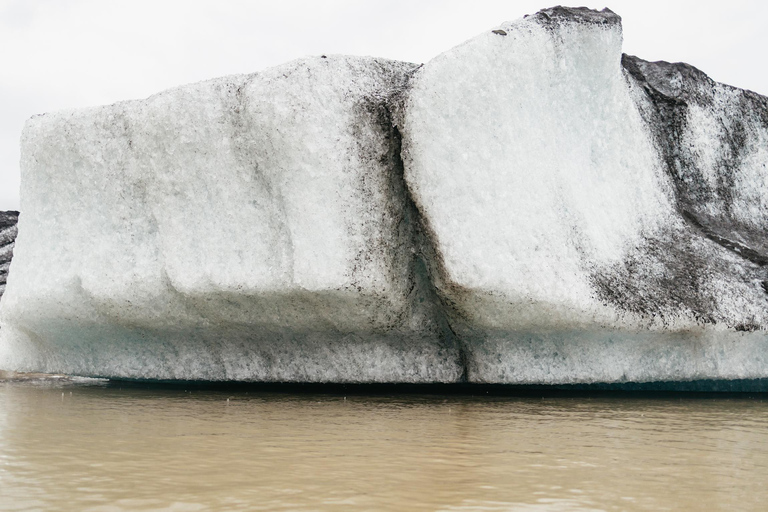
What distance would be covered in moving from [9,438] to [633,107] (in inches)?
172

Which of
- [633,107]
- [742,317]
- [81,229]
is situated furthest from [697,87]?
[81,229]

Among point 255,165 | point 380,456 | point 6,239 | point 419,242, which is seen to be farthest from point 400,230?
point 6,239

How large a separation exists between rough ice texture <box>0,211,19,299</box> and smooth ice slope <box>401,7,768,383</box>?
4894mm

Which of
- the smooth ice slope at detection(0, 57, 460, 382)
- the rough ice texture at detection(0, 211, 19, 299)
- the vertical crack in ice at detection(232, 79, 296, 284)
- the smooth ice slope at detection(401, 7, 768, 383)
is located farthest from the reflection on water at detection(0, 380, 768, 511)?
the rough ice texture at detection(0, 211, 19, 299)

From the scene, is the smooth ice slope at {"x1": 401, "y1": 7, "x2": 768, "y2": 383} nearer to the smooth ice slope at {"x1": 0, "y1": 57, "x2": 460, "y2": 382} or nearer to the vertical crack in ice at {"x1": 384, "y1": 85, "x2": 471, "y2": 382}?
the vertical crack in ice at {"x1": 384, "y1": 85, "x2": 471, "y2": 382}

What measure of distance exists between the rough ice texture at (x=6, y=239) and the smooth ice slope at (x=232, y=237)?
6.14 ft

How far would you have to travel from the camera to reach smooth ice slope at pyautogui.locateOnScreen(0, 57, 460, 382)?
4.34m

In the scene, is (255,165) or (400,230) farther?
(255,165)

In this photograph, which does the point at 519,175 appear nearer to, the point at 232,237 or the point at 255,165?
the point at 255,165

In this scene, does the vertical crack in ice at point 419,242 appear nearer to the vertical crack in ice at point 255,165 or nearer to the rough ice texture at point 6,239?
the vertical crack in ice at point 255,165

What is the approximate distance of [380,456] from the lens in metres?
2.59

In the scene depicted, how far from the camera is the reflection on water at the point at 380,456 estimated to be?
1979 millimetres

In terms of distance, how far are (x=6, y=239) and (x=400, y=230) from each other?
509 centimetres

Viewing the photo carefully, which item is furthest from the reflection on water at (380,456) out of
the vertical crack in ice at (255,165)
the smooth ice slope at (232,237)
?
the vertical crack in ice at (255,165)
